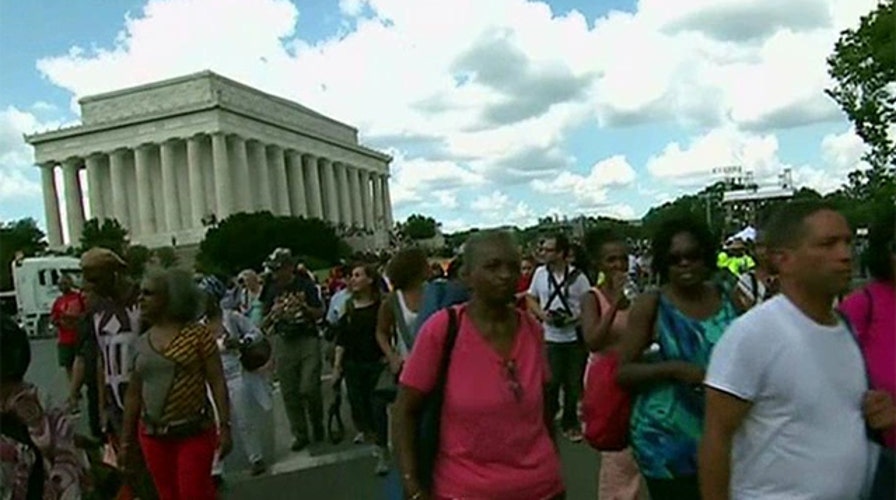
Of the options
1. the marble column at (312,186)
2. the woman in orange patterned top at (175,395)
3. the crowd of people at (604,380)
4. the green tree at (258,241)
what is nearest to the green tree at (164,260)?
the crowd of people at (604,380)

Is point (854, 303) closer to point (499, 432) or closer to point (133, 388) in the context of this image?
point (499, 432)

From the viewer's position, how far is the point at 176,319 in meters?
4.93

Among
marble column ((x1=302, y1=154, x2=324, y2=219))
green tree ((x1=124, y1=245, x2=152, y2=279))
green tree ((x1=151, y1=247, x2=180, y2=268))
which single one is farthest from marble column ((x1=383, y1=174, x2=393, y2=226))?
green tree ((x1=124, y1=245, x2=152, y2=279))

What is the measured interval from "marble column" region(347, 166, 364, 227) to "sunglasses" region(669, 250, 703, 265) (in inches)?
4742

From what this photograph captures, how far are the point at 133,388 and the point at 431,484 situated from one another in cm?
197

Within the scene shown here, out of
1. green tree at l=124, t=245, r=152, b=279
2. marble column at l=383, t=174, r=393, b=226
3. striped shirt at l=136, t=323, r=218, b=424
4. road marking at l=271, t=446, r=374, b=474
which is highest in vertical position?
marble column at l=383, t=174, r=393, b=226

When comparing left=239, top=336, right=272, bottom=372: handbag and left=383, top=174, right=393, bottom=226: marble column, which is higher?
left=383, top=174, right=393, bottom=226: marble column

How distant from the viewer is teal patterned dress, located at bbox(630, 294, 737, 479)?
11.1 ft

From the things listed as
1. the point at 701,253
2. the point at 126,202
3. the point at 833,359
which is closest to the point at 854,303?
the point at 701,253

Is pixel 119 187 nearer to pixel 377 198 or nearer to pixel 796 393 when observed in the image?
pixel 377 198

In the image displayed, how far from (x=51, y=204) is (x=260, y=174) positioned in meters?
20.1

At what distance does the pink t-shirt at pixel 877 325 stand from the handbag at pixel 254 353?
4.97 meters

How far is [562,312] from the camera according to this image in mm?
9070

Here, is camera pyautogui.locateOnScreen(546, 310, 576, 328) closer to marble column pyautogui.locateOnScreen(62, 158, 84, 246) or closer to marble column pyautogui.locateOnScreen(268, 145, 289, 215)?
marble column pyautogui.locateOnScreen(268, 145, 289, 215)
